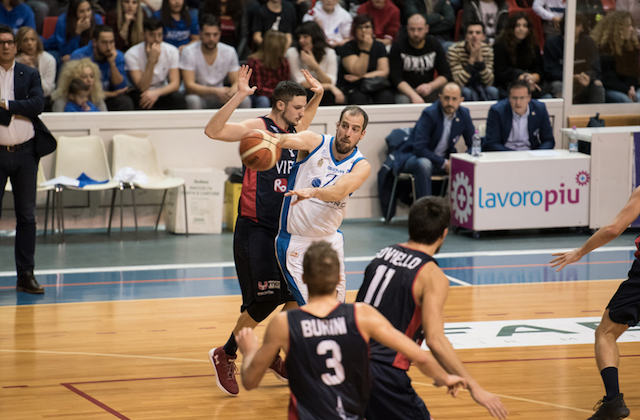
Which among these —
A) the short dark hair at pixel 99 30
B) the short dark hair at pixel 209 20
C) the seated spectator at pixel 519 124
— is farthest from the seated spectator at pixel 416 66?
the short dark hair at pixel 99 30

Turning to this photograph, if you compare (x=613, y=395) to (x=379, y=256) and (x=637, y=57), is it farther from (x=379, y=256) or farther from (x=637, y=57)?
(x=637, y=57)

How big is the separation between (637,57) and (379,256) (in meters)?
9.76

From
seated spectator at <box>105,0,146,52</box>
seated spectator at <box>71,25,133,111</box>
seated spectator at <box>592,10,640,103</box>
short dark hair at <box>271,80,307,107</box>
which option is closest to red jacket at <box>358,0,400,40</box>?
seated spectator at <box>592,10,640,103</box>

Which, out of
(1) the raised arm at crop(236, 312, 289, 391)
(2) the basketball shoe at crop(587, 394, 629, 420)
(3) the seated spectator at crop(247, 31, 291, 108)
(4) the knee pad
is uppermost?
(3) the seated spectator at crop(247, 31, 291, 108)

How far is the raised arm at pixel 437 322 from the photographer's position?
3.56 metres

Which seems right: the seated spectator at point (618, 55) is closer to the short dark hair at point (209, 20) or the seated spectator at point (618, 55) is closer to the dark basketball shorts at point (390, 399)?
the short dark hair at point (209, 20)

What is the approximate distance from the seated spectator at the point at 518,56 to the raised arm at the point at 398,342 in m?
9.67

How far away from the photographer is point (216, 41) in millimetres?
11484

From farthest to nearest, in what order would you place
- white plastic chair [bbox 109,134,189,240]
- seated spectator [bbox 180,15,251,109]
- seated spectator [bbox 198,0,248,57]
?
1. seated spectator [bbox 198,0,248,57]
2. seated spectator [bbox 180,15,251,109]
3. white plastic chair [bbox 109,134,189,240]

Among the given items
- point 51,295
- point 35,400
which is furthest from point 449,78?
point 35,400

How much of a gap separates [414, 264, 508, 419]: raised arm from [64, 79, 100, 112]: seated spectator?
8.01 metres

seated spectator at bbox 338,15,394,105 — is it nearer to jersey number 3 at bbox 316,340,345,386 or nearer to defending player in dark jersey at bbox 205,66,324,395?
defending player in dark jersey at bbox 205,66,324,395

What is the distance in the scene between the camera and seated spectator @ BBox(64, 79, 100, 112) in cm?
1084

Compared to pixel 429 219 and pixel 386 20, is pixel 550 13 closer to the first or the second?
pixel 386 20
